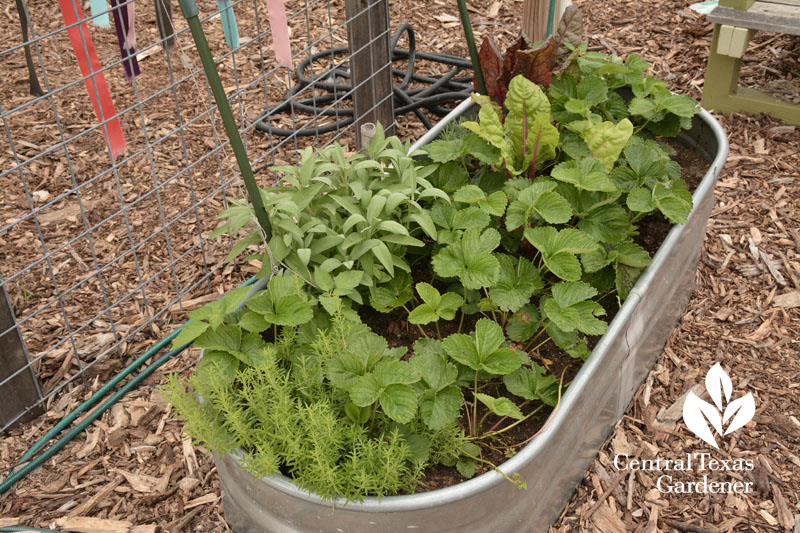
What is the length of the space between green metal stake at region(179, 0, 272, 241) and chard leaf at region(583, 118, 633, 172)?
2.93ft

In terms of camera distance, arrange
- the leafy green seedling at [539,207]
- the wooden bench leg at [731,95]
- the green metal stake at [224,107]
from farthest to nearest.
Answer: the wooden bench leg at [731,95], the leafy green seedling at [539,207], the green metal stake at [224,107]

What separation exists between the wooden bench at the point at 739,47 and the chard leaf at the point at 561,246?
171cm

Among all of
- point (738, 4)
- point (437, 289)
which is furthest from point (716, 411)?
point (738, 4)

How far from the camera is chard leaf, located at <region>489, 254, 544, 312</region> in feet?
5.72

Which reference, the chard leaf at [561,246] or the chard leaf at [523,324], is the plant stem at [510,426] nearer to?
the chard leaf at [523,324]

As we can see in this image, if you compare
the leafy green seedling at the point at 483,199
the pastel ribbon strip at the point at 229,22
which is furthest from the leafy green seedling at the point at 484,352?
the pastel ribbon strip at the point at 229,22

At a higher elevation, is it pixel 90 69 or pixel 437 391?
pixel 90 69

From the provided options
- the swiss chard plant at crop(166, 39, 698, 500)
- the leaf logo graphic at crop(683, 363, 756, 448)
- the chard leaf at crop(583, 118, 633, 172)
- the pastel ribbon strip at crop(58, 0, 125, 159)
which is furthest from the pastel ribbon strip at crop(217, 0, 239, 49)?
the leaf logo graphic at crop(683, 363, 756, 448)

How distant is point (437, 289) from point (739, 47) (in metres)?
1.93

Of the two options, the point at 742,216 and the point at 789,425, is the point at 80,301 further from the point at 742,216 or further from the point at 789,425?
the point at 742,216

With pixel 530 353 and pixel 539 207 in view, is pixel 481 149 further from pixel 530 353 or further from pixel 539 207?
pixel 530 353

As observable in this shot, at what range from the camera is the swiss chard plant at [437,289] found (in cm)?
145

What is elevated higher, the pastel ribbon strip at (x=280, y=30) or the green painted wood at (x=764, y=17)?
the pastel ribbon strip at (x=280, y=30)

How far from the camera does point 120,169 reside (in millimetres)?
2914
